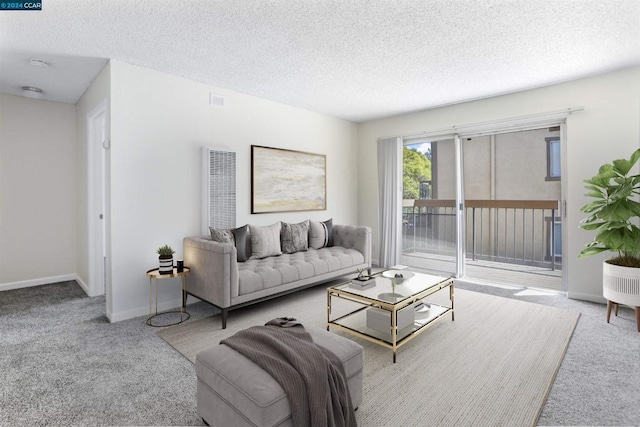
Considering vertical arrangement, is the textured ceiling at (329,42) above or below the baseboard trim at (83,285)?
above

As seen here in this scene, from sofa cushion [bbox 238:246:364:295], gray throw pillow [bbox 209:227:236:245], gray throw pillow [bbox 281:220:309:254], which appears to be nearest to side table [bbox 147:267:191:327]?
gray throw pillow [bbox 209:227:236:245]

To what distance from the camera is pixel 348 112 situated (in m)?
5.33

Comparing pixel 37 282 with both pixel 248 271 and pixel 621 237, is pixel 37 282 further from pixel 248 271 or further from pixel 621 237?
pixel 621 237

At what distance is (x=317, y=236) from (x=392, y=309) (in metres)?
2.48

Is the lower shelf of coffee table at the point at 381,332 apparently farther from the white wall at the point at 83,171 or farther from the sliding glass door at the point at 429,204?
the white wall at the point at 83,171

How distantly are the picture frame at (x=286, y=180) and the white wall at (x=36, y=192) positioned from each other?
2.75 meters

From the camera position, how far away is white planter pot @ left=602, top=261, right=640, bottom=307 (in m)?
2.90

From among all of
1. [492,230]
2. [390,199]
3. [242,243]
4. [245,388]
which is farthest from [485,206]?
[245,388]

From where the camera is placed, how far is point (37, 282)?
4.52 meters

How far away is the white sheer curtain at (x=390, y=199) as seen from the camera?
5.52 meters

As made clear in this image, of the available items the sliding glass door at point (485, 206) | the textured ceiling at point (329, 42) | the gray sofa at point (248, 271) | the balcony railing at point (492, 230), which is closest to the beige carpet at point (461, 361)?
the gray sofa at point (248, 271)

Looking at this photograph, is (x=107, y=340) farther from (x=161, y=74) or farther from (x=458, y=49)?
(x=458, y=49)

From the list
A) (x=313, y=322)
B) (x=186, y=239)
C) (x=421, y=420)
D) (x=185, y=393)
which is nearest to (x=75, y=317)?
(x=186, y=239)

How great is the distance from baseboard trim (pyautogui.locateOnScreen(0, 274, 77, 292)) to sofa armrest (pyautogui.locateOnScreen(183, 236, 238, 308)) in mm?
2445
